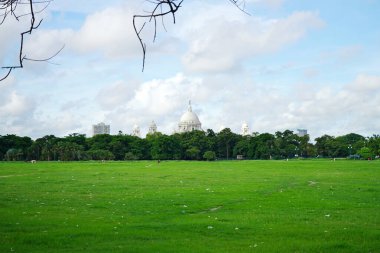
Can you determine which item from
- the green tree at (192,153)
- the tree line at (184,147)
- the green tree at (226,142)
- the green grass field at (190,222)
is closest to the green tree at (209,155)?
the tree line at (184,147)

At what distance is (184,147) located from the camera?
125 m

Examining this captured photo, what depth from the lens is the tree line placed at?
10750 centimetres

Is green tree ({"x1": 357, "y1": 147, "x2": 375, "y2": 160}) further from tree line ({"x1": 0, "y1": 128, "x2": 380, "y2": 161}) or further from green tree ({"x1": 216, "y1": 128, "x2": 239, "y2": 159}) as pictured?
green tree ({"x1": 216, "y1": 128, "x2": 239, "y2": 159})

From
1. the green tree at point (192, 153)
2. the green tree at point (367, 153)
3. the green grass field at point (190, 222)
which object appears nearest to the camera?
the green grass field at point (190, 222)

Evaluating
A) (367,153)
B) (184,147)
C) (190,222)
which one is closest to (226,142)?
(184,147)

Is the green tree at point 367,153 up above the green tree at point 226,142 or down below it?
below

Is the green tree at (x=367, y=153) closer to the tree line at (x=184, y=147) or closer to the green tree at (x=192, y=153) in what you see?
the tree line at (x=184, y=147)

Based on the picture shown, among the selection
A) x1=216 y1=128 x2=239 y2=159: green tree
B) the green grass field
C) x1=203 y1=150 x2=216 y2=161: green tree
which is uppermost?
x1=216 y1=128 x2=239 y2=159: green tree

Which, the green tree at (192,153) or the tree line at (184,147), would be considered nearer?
the tree line at (184,147)

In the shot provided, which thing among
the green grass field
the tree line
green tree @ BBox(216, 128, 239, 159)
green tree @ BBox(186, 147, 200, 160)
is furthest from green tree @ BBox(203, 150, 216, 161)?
the green grass field

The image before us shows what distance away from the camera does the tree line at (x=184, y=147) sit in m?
108

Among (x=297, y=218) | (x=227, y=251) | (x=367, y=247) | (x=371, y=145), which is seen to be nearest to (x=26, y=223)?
(x=227, y=251)

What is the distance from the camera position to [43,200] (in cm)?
2369

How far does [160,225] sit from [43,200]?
966 centimetres
